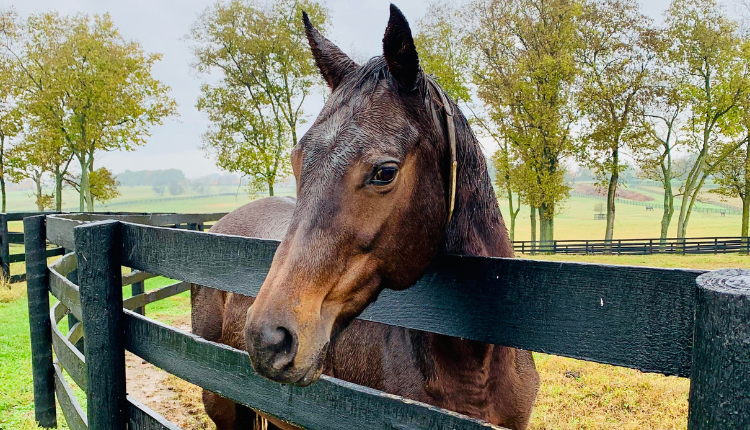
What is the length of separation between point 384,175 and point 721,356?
0.99 metres

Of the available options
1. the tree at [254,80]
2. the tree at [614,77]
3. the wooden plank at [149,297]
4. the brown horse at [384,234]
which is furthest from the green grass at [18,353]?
the tree at [614,77]

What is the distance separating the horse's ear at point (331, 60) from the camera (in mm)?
1971

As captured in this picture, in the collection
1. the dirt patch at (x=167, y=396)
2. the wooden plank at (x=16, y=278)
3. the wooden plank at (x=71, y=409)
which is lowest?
the dirt patch at (x=167, y=396)

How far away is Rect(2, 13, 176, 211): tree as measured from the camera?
→ 72.9ft

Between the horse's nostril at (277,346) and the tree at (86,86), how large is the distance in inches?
995

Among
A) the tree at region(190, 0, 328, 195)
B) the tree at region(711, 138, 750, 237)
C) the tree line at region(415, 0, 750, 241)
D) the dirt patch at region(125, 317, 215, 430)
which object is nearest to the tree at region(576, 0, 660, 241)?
the tree line at region(415, 0, 750, 241)

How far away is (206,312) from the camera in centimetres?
412

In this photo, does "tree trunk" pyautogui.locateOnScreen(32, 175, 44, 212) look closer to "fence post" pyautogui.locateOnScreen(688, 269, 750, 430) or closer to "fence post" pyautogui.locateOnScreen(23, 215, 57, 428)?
"fence post" pyautogui.locateOnScreen(23, 215, 57, 428)

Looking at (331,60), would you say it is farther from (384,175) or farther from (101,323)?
(101,323)

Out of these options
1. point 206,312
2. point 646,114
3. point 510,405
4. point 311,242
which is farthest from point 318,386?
point 646,114

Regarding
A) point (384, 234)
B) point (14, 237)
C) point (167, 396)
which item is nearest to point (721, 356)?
point (384, 234)

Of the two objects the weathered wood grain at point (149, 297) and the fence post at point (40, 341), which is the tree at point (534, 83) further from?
the fence post at point (40, 341)

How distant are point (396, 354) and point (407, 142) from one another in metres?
1.12

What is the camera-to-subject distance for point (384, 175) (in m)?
1.49
